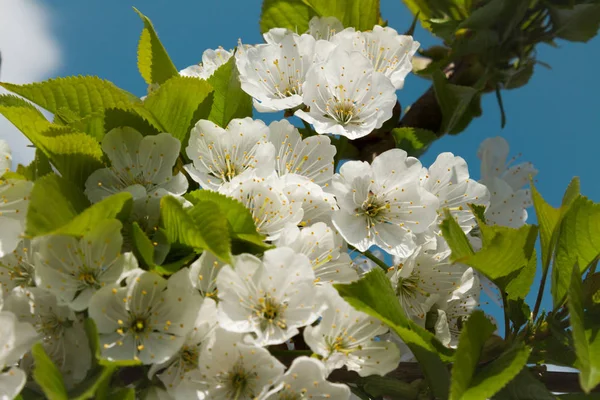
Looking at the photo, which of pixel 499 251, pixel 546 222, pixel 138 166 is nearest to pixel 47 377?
pixel 138 166

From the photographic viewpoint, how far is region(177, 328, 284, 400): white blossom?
912 millimetres

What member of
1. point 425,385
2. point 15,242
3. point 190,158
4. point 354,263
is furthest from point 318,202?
point 15,242

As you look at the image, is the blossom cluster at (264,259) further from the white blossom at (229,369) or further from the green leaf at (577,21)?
the green leaf at (577,21)

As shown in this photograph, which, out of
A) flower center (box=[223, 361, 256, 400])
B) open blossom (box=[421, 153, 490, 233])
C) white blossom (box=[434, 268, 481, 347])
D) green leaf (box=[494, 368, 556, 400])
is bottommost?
white blossom (box=[434, 268, 481, 347])

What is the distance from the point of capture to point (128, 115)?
1081mm

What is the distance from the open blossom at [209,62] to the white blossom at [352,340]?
0.67 m

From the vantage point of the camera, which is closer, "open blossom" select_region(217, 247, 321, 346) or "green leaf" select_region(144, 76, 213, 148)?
"open blossom" select_region(217, 247, 321, 346)

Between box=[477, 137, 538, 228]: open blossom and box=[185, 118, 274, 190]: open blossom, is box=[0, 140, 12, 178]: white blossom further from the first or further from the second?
box=[477, 137, 538, 228]: open blossom

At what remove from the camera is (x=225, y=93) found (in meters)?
1.19

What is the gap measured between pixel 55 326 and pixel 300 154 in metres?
0.52

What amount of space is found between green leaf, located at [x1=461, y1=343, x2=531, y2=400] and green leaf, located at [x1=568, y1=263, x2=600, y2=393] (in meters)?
0.07

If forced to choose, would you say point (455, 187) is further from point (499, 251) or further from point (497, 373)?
point (497, 373)

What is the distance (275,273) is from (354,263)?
0.73 feet

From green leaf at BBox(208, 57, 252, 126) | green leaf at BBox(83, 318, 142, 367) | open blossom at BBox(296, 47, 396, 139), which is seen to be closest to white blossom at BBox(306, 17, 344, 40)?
open blossom at BBox(296, 47, 396, 139)
